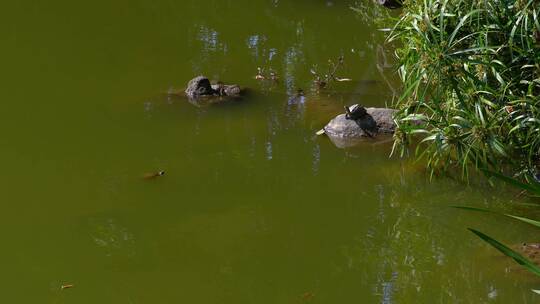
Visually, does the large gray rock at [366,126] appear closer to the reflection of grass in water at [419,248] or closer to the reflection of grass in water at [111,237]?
the reflection of grass in water at [419,248]

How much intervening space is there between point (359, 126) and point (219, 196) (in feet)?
3.61

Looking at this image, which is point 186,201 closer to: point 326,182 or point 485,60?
point 326,182

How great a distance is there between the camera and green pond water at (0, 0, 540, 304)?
3.54m

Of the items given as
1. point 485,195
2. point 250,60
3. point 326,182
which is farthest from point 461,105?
point 250,60

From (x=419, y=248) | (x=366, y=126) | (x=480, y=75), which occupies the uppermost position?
(x=480, y=75)

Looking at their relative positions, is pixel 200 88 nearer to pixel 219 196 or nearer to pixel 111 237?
pixel 219 196

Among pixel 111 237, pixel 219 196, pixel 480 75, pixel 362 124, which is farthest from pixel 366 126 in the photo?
pixel 111 237

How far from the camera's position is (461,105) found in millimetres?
3748

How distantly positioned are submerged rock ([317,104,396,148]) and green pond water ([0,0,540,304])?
93mm

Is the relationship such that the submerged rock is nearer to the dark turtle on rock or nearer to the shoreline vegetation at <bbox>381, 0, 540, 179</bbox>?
the dark turtle on rock

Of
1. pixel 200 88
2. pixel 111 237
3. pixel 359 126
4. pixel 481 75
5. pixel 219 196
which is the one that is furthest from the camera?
pixel 200 88

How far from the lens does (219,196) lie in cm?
426

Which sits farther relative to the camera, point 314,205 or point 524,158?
point 314,205

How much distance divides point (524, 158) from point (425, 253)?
649 mm
